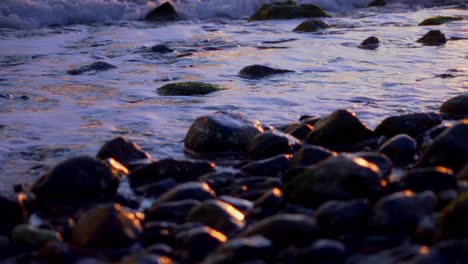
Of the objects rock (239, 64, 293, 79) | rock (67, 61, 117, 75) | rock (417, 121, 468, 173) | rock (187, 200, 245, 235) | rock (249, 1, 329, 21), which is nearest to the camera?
rock (187, 200, 245, 235)

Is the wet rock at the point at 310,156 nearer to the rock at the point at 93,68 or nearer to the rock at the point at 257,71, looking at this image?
the rock at the point at 257,71

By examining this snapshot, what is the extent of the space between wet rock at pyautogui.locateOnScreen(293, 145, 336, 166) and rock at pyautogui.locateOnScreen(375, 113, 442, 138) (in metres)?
0.78

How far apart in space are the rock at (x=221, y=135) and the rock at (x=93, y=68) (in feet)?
8.70

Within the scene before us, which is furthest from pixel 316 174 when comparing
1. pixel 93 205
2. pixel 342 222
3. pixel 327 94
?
pixel 327 94

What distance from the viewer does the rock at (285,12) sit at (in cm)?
1080

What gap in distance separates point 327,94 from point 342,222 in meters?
2.82

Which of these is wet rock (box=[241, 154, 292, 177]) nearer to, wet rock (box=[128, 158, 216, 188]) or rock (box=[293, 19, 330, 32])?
wet rock (box=[128, 158, 216, 188])

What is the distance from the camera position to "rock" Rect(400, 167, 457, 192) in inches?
107

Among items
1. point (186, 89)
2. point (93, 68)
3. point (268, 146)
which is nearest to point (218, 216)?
point (268, 146)

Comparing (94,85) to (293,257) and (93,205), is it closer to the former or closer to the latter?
(93,205)

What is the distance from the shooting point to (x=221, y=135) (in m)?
3.82

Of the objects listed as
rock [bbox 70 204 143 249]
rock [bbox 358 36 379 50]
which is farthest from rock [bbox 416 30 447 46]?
rock [bbox 70 204 143 249]

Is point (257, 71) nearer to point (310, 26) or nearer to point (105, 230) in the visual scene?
point (310, 26)

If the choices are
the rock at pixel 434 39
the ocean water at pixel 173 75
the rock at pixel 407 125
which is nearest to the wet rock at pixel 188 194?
the ocean water at pixel 173 75
